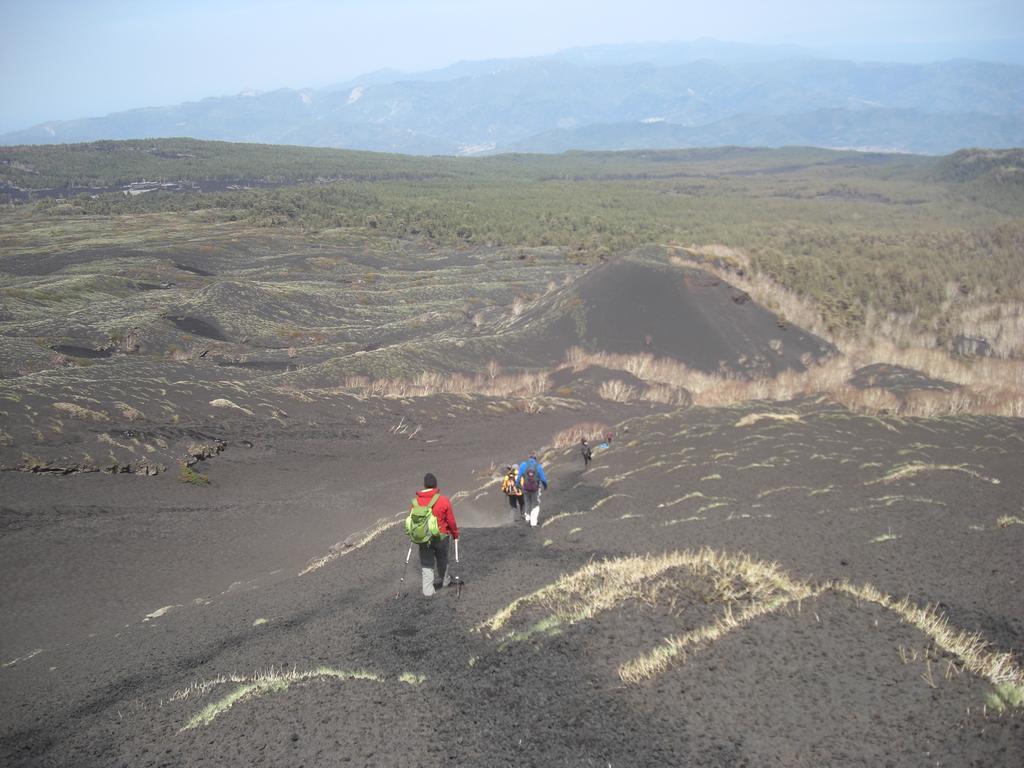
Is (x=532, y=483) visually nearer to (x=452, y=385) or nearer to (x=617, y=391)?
(x=617, y=391)

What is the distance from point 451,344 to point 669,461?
23373 millimetres

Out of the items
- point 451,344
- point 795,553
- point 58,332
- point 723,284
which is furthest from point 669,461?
point 58,332

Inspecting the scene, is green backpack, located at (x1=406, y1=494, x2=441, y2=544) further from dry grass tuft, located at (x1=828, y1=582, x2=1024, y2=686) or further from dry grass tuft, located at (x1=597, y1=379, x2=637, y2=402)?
dry grass tuft, located at (x1=597, y1=379, x2=637, y2=402)

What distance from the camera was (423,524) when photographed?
10.2m

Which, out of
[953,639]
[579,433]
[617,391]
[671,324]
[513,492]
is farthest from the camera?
[671,324]

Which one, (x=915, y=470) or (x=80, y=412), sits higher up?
(x=915, y=470)

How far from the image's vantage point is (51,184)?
136m

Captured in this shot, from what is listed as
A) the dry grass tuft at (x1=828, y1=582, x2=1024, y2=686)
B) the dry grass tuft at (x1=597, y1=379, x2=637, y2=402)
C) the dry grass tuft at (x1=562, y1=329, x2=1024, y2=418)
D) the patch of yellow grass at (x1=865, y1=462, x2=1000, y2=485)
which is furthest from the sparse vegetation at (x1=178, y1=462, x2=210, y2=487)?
the dry grass tuft at (x1=597, y1=379, x2=637, y2=402)

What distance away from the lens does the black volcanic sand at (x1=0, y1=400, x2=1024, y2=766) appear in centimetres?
633

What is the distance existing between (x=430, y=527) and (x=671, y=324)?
1302 inches

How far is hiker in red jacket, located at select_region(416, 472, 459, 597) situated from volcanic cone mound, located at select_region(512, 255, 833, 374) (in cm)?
2929

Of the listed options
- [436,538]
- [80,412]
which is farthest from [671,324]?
[436,538]

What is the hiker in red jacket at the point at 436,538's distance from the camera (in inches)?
408

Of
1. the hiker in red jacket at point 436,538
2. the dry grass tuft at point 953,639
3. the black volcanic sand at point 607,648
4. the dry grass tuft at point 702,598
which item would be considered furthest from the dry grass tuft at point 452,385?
the dry grass tuft at point 953,639
